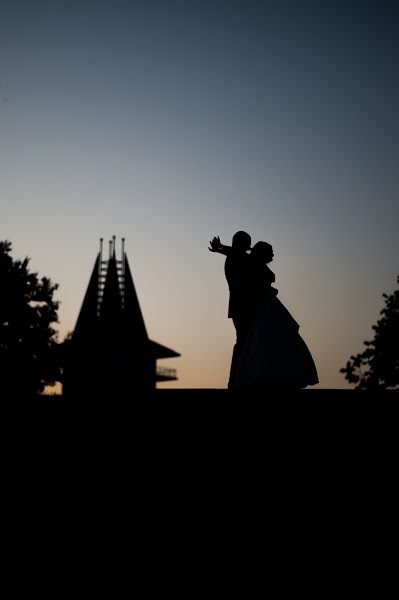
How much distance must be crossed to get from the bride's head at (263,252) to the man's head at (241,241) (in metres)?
0.08

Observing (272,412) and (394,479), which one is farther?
(272,412)

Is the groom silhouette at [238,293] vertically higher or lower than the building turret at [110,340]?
lower

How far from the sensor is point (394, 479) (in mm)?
5004

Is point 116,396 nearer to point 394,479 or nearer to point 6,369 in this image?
point 394,479

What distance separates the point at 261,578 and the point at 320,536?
1.97ft

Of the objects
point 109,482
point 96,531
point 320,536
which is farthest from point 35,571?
point 320,536

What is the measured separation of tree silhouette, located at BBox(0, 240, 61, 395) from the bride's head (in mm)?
28466

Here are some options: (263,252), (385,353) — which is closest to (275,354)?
(263,252)

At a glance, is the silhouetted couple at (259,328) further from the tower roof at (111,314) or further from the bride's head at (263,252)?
the tower roof at (111,314)

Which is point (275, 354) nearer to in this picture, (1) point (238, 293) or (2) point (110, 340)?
(1) point (238, 293)

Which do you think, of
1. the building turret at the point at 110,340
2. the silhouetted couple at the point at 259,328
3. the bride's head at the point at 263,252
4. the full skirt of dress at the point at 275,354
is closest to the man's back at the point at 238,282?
the silhouetted couple at the point at 259,328

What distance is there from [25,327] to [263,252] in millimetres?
31010

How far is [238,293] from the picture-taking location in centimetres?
706

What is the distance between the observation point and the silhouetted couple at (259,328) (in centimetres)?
655
